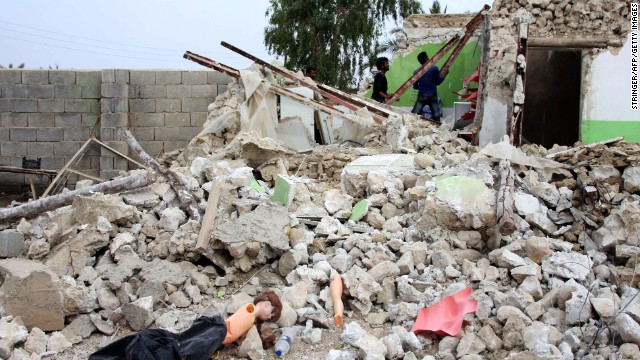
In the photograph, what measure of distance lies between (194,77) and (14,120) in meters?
2.55

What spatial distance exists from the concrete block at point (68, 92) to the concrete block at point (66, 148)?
630mm

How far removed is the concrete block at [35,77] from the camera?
8.92m

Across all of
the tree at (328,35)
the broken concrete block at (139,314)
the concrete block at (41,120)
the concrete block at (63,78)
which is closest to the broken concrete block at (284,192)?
the broken concrete block at (139,314)

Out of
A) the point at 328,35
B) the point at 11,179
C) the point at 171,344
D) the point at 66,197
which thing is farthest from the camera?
the point at 328,35

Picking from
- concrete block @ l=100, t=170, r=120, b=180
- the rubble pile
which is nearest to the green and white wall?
the rubble pile

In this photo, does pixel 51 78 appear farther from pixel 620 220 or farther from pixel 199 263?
pixel 620 220

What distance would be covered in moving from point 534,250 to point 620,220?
2.55ft

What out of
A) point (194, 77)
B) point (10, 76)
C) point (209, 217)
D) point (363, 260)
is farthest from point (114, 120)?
point (363, 260)

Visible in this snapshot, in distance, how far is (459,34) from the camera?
9.62 metres

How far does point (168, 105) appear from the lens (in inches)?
354

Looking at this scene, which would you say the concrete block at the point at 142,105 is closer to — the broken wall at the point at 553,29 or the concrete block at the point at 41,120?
the concrete block at the point at 41,120

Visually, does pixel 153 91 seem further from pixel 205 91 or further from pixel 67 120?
pixel 67 120

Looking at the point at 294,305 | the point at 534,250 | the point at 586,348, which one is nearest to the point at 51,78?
the point at 294,305

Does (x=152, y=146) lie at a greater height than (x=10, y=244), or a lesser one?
greater
